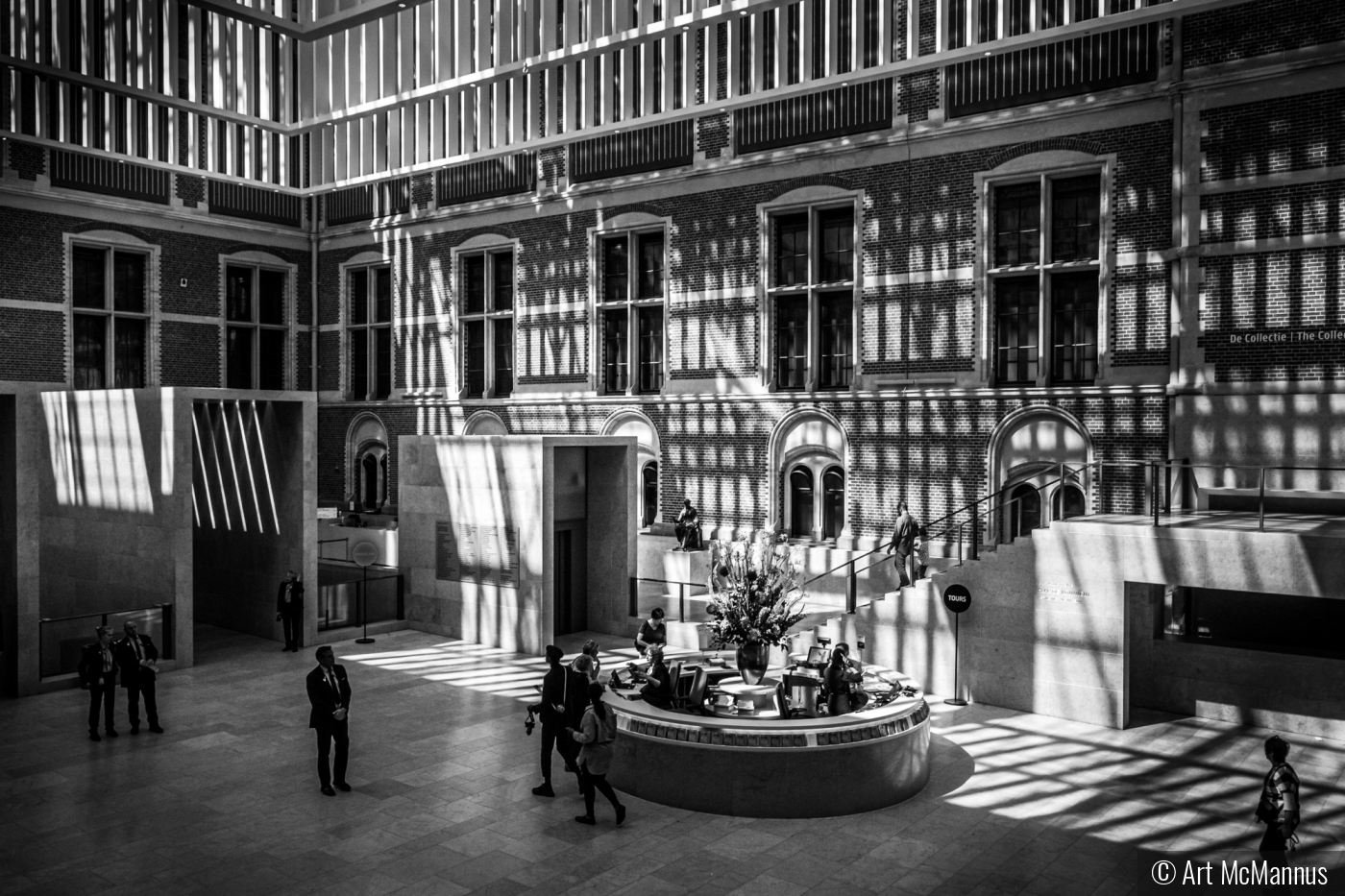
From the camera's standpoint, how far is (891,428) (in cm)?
2266

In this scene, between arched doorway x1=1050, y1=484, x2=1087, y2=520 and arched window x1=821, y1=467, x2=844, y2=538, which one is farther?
arched window x1=821, y1=467, x2=844, y2=538

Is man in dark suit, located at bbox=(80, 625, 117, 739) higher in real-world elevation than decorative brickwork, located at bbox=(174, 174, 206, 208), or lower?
lower

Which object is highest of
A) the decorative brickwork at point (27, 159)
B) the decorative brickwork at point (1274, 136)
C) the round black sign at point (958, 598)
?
the decorative brickwork at point (27, 159)

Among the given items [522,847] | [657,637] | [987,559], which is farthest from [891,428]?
[522,847]

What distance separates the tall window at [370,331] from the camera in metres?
33.1

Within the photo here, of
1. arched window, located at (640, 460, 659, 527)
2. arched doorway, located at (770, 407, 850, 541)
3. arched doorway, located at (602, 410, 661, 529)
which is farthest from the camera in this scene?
arched window, located at (640, 460, 659, 527)

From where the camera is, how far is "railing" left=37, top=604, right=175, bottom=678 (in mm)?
16188

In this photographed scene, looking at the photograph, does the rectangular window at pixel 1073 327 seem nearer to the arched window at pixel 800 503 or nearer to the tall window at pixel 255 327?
the arched window at pixel 800 503

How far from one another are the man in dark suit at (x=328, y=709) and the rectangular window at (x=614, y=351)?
55.5 feet

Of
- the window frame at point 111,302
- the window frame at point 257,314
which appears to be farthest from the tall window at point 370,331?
the window frame at point 111,302

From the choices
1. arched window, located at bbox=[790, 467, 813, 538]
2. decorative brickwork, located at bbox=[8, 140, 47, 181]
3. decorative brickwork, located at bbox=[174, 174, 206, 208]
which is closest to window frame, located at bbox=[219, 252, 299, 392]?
decorative brickwork, located at bbox=[174, 174, 206, 208]

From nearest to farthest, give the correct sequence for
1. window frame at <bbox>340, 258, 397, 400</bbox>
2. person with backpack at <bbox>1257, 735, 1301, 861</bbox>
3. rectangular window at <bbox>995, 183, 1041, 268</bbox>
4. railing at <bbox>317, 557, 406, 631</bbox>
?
person with backpack at <bbox>1257, 735, 1301, 861</bbox>, railing at <bbox>317, 557, 406, 631</bbox>, rectangular window at <bbox>995, 183, 1041, 268</bbox>, window frame at <bbox>340, 258, 397, 400</bbox>

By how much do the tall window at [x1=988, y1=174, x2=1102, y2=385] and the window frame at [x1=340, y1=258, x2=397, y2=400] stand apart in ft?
60.9

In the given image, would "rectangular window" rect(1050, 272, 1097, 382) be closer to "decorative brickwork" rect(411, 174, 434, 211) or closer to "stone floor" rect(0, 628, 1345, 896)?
"stone floor" rect(0, 628, 1345, 896)
